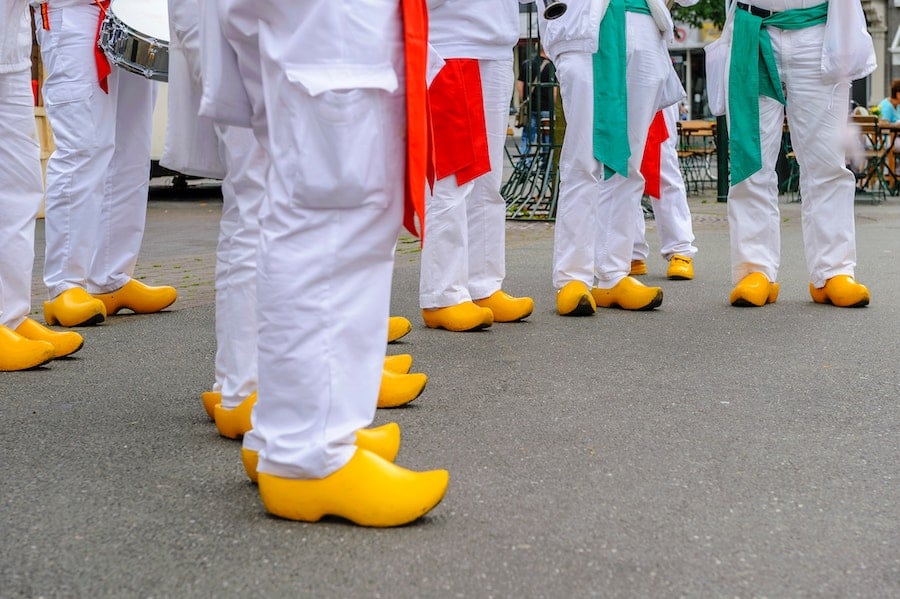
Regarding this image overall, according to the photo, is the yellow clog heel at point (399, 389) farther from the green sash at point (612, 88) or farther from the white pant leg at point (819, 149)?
the white pant leg at point (819, 149)

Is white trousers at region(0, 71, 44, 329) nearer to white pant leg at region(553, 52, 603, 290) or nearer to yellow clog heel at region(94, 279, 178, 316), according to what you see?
yellow clog heel at region(94, 279, 178, 316)

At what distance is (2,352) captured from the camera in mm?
4629

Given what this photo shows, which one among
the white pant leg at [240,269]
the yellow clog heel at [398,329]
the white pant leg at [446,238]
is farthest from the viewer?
the white pant leg at [446,238]

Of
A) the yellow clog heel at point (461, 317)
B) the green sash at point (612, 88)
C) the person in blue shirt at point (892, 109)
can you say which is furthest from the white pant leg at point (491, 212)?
the person in blue shirt at point (892, 109)

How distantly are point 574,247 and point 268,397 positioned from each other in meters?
3.49

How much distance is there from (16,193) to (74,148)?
44.1 inches

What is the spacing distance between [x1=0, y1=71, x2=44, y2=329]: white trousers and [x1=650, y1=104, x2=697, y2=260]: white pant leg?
154 inches

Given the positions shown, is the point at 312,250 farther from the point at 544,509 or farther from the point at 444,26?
the point at 444,26

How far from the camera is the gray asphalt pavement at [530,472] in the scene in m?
2.51

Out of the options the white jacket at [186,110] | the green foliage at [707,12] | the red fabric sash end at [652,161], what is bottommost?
the red fabric sash end at [652,161]

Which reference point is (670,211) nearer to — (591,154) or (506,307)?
(591,154)

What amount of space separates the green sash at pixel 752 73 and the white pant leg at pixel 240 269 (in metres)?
3.51

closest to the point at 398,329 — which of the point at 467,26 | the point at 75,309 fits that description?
the point at 467,26

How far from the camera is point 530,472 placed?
3250 millimetres
